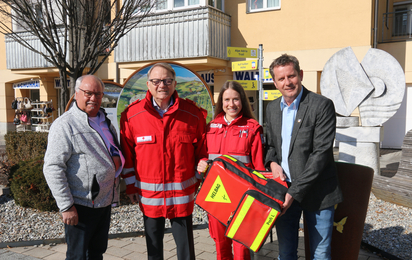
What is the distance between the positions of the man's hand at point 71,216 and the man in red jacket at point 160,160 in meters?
0.53

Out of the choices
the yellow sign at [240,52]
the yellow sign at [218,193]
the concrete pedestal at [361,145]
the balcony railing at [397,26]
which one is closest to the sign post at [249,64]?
the yellow sign at [240,52]

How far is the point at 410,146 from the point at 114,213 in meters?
5.10

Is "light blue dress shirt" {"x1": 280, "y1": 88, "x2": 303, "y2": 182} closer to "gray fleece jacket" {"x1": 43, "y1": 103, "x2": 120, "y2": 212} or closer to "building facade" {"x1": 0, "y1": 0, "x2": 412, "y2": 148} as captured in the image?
"gray fleece jacket" {"x1": 43, "y1": 103, "x2": 120, "y2": 212}

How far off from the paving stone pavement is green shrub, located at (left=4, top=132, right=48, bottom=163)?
3.88 metres

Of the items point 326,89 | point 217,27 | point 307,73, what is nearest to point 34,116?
point 217,27

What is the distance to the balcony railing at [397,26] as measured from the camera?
42.1 feet

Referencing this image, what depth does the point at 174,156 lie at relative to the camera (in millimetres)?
2947

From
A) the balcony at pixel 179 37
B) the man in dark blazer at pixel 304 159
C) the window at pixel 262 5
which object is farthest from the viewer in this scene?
the window at pixel 262 5

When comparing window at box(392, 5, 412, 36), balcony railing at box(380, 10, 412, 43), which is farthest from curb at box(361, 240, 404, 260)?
window at box(392, 5, 412, 36)

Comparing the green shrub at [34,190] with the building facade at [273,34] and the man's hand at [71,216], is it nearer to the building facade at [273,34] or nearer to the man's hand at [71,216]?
the man's hand at [71,216]

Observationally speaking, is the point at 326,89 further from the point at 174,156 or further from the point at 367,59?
the point at 174,156

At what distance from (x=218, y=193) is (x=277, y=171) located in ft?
1.71

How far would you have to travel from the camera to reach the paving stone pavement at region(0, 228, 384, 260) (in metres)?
3.88

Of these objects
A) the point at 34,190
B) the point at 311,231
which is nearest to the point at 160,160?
the point at 311,231
